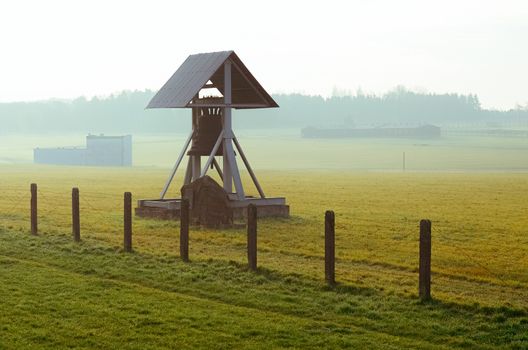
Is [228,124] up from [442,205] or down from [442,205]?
up

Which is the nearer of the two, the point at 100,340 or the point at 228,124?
the point at 100,340

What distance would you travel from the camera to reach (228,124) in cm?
3012

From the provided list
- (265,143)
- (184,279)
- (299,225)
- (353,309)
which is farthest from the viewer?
(265,143)

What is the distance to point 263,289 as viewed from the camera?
628 inches

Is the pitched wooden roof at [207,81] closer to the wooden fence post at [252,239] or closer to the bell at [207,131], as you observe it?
the bell at [207,131]

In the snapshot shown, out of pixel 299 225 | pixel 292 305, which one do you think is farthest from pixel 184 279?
pixel 299 225

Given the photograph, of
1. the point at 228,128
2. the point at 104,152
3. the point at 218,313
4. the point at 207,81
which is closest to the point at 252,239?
the point at 218,313

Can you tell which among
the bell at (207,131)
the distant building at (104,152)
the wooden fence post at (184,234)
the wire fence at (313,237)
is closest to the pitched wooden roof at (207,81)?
the bell at (207,131)

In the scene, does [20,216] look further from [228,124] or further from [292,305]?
[292,305]

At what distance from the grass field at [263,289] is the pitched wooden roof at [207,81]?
4.37m

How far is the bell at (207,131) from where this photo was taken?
30562 mm

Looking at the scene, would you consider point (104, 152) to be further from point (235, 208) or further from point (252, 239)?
point (252, 239)

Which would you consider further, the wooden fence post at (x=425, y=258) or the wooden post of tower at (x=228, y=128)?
the wooden post of tower at (x=228, y=128)

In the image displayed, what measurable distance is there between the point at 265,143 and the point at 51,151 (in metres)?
68.6
